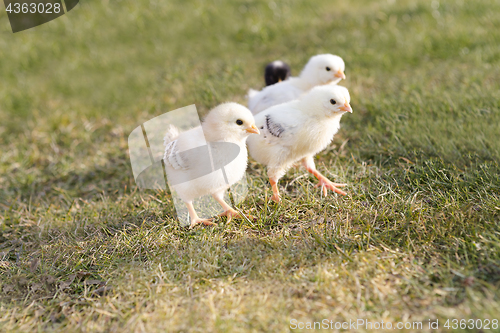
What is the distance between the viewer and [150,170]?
4.55 meters

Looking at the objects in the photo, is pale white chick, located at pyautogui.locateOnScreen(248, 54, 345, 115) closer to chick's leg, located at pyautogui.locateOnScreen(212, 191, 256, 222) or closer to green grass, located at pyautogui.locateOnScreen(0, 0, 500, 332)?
green grass, located at pyautogui.locateOnScreen(0, 0, 500, 332)

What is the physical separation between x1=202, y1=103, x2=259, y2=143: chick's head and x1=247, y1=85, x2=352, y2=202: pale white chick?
453 millimetres

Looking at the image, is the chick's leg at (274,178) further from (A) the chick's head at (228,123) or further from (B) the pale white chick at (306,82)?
(B) the pale white chick at (306,82)

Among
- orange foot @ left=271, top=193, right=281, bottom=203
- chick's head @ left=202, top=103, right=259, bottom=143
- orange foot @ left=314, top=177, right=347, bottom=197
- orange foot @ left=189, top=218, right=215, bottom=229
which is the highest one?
chick's head @ left=202, top=103, right=259, bottom=143

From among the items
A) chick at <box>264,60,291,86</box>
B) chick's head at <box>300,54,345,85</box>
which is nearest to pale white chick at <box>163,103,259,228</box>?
chick's head at <box>300,54,345,85</box>

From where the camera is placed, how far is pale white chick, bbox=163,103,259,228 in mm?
3227

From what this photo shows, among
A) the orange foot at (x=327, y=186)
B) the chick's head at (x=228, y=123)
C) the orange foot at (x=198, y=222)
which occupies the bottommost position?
the orange foot at (x=327, y=186)

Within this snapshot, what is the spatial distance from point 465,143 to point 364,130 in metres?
1.06

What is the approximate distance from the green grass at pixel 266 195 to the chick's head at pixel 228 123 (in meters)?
0.74

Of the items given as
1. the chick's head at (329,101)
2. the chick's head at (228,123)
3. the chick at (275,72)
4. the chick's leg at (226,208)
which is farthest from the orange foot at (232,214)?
the chick at (275,72)

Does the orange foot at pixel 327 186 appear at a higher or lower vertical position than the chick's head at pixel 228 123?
lower

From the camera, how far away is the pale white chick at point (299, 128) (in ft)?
11.8

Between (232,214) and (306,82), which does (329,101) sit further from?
(232,214)

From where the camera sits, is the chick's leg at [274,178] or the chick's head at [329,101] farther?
the chick's leg at [274,178]
